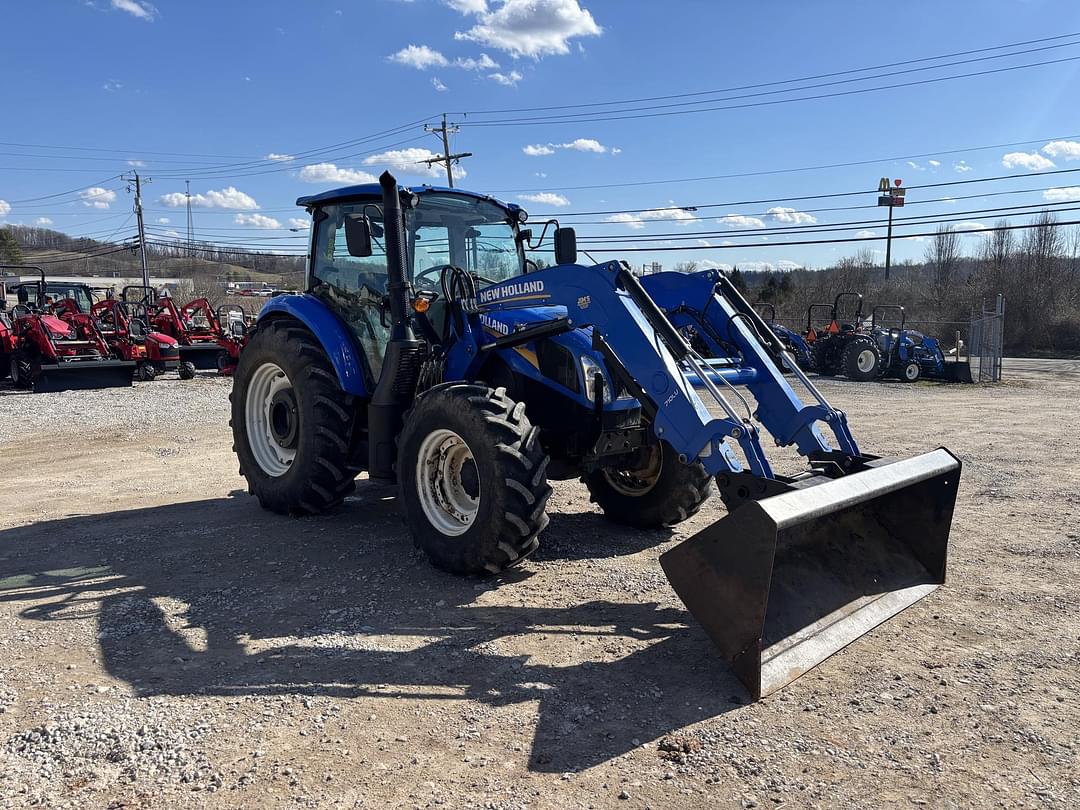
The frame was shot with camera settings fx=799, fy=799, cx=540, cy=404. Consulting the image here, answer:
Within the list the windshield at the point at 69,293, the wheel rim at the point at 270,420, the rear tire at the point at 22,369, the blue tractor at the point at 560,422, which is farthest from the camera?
the windshield at the point at 69,293

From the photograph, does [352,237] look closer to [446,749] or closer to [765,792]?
[446,749]

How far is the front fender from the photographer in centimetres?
579

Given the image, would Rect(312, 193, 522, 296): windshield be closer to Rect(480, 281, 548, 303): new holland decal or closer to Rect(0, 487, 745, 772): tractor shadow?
Rect(480, 281, 548, 303): new holland decal

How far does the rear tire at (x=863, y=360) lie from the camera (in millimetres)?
20391

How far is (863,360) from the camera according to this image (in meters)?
20.6

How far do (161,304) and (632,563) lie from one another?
62.4 feet

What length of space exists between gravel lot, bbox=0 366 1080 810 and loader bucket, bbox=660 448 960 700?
14 cm

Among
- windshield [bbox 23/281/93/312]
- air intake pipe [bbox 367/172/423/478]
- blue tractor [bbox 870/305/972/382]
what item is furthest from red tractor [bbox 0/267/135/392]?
blue tractor [bbox 870/305/972/382]

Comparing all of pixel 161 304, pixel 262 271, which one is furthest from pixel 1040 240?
pixel 262 271

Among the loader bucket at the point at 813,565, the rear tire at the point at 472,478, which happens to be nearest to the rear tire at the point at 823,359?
the loader bucket at the point at 813,565

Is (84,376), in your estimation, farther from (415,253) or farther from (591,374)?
(591,374)

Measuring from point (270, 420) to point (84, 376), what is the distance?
1194 centimetres

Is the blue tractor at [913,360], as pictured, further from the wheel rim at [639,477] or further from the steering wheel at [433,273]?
the steering wheel at [433,273]

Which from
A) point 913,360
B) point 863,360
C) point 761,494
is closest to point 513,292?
point 761,494
